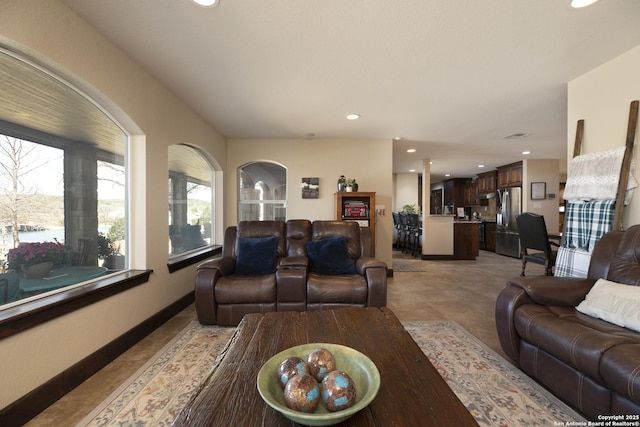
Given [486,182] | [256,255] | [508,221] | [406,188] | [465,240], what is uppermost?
[486,182]

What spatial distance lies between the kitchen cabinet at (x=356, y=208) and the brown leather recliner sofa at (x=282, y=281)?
1.28 m

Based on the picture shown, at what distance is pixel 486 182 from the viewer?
744cm

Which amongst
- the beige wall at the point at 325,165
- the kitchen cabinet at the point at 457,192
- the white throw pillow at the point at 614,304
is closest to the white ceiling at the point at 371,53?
the beige wall at the point at 325,165

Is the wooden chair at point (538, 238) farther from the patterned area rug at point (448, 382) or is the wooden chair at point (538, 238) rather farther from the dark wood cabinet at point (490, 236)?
the dark wood cabinet at point (490, 236)

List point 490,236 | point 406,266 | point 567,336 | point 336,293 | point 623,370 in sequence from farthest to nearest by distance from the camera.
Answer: point 490,236
point 406,266
point 336,293
point 567,336
point 623,370

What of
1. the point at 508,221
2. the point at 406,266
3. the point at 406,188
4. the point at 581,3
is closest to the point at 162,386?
the point at 581,3

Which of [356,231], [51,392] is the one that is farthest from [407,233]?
[51,392]

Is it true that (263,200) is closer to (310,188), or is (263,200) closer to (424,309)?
(310,188)

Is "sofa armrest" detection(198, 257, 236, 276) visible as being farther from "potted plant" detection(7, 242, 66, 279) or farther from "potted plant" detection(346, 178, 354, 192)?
"potted plant" detection(346, 178, 354, 192)

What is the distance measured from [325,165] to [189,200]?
224 centimetres

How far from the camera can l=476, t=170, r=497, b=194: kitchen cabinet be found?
23.3 feet

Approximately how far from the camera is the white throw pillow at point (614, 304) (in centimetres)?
140

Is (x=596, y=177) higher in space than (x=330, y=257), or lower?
higher

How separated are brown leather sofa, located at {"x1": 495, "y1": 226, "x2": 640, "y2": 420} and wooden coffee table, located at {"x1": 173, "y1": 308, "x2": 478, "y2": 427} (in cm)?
87
